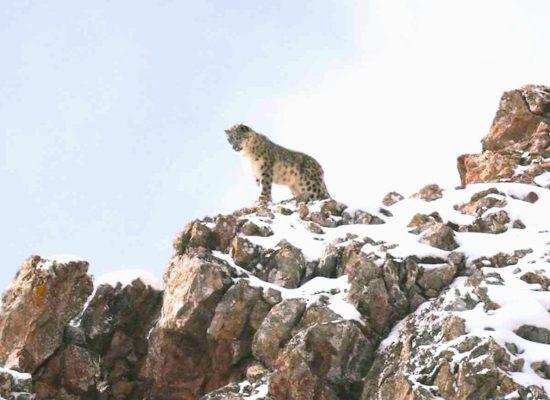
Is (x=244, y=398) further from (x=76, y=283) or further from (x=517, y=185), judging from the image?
(x=517, y=185)

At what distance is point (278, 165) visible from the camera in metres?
27.8

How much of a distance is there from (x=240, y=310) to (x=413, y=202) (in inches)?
260

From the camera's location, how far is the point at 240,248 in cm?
2019

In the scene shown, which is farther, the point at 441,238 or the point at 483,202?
the point at 483,202

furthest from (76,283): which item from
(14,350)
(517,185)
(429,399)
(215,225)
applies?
(517,185)

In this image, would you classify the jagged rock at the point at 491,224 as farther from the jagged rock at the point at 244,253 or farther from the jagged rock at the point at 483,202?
the jagged rock at the point at 244,253

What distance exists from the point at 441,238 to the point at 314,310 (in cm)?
373

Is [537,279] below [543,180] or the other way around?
below

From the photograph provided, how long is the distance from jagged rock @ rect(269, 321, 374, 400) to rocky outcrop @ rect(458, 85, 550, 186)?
10.7m

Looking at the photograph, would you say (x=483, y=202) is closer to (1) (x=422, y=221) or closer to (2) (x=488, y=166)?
(1) (x=422, y=221)

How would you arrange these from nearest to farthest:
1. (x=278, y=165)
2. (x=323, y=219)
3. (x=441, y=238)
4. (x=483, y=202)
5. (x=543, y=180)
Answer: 1. (x=441, y=238)
2. (x=483, y=202)
3. (x=323, y=219)
4. (x=543, y=180)
5. (x=278, y=165)

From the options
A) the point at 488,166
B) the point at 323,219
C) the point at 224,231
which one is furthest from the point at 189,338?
the point at 488,166

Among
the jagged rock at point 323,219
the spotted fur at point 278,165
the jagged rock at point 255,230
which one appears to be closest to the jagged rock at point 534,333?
the jagged rock at point 323,219

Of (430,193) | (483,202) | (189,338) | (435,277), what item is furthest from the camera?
(430,193)
